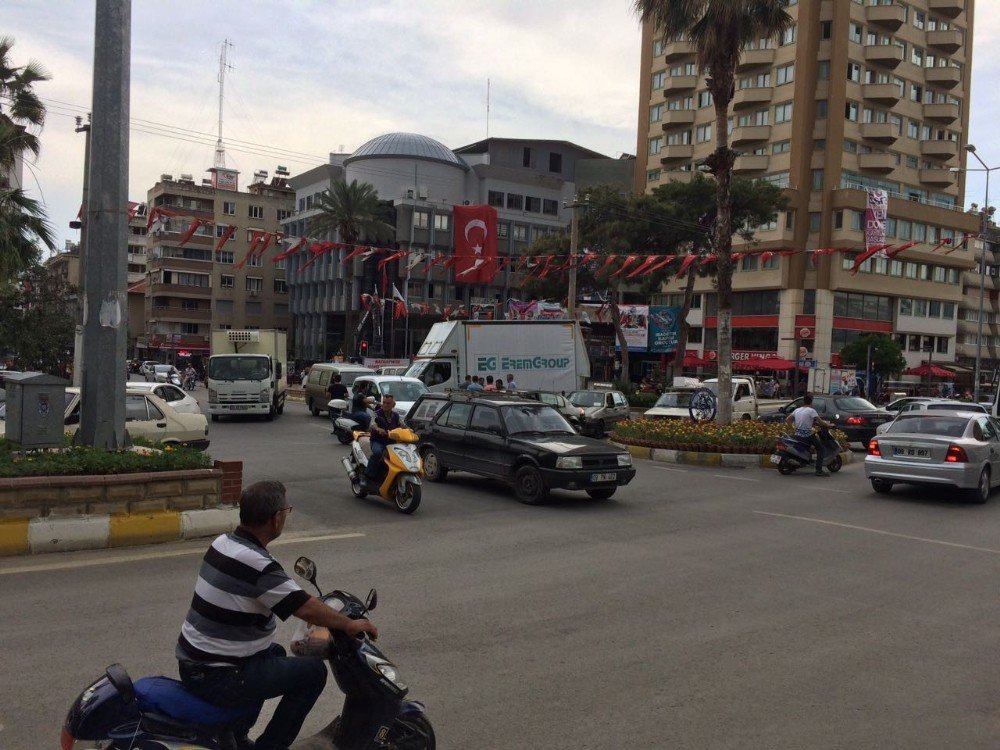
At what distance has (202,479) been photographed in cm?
935

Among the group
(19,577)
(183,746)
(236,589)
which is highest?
(236,589)

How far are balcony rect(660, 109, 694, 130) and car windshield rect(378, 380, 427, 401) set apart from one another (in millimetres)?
47210

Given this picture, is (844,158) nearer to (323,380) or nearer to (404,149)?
(404,149)

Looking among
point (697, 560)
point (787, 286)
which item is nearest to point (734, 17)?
point (697, 560)

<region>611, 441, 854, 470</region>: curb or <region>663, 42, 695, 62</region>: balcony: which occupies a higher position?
<region>663, 42, 695, 62</region>: balcony

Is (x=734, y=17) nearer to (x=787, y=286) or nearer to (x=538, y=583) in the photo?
(x=538, y=583)

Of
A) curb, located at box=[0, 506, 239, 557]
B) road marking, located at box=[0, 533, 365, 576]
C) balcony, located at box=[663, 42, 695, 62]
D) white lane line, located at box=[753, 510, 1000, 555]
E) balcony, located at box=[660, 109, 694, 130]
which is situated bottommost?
road marking, located at box=[0, 533, 365, 576]

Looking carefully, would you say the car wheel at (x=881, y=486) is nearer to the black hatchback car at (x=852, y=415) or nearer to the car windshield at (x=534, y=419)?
the car windshield at (x=534, y=419)

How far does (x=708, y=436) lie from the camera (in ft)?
61.5

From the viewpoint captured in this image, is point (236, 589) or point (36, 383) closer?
point (236, 589)

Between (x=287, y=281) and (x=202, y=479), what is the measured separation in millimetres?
78553

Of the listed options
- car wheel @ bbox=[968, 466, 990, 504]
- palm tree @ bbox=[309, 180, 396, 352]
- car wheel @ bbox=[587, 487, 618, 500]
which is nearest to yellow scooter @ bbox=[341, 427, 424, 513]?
car wheel @ bbox=[587, 487, 618, 500]

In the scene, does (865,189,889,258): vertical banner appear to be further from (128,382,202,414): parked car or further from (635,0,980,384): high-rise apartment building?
(128,382,202,414): parked car

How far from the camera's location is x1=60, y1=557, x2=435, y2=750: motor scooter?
10.5 ft
